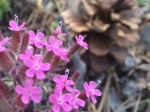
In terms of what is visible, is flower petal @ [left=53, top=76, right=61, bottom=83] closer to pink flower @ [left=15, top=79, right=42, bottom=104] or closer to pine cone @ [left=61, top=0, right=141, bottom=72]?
pink flower @ [left=15, top=79, right=42, bottom=104]

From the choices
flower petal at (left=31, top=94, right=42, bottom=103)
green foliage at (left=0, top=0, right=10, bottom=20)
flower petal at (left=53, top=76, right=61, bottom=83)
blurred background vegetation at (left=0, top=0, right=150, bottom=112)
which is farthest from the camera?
green foliage at (left=0, top=0, right=10, bottom=20)

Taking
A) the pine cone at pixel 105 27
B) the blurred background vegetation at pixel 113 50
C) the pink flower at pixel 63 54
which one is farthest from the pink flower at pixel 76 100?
the pine cone at pixel 105 27

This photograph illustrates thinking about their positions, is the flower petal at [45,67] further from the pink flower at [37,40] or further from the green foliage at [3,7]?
the green foliage at [3,7]

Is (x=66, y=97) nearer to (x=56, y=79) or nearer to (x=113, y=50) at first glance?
(x=56, y=79)

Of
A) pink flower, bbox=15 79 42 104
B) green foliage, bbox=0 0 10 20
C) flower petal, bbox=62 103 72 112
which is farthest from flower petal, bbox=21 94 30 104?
green foliage, bbox=0 0 10 20

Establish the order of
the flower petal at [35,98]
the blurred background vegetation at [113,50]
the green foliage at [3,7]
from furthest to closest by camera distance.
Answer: the green foliage at [3,7] → the blurred background vegetation at [113,50] → the flower petal at [35,98]

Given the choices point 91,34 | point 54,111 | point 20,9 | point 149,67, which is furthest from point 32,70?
point 20,9

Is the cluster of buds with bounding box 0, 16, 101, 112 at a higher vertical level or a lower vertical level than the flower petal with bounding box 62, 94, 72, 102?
higher
